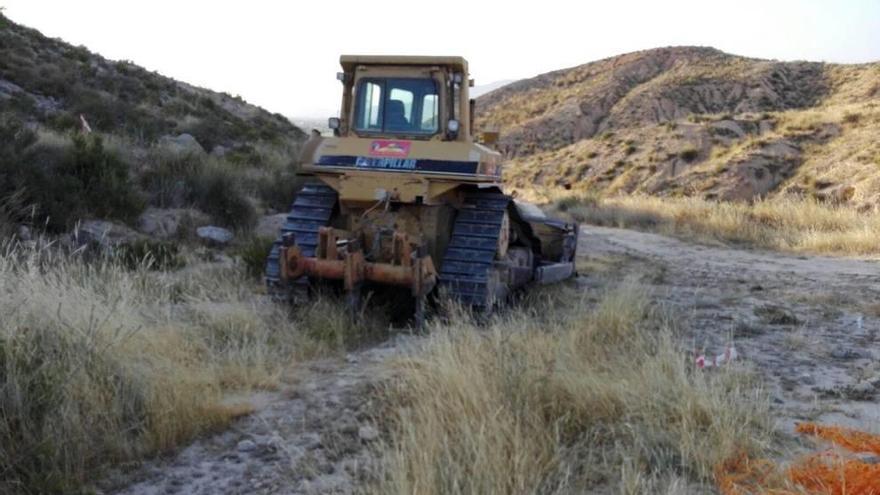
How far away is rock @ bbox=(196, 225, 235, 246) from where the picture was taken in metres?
11.6

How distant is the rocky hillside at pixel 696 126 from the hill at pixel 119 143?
504 centimetres

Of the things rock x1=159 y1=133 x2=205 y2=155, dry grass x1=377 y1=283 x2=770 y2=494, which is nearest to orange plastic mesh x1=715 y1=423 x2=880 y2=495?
dry grass x1=377 y1=283 x2=770 y2=494

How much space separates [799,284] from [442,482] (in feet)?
28.3

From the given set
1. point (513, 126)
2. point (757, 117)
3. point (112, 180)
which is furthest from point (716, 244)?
point (513, 126)

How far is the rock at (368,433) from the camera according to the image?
14.9 ft

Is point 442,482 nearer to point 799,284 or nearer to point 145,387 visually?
point 145,387

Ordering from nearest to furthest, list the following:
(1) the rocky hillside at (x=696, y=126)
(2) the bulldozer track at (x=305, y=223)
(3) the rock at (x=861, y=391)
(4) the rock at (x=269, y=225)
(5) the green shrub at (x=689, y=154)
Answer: (3) the rock at (x=861, y=391)
(2) the bulldozer track at (x=305, y=223)
(4) the rock at (x=269, y=225)
(1) the rocky hillside at (x=696, y=126)
(5) the green shrub at (x=689, y=154)

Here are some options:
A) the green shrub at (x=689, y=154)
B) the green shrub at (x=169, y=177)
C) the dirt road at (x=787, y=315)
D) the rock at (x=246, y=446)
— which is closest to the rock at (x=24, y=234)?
the green shrub at (x=169, y=177)

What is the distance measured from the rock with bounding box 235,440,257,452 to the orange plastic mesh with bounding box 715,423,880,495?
7.87 ft

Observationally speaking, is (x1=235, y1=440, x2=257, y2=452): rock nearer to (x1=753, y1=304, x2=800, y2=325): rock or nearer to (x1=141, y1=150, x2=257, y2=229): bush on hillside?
(x1=753, y1=304, x2=800, y2=325): rock

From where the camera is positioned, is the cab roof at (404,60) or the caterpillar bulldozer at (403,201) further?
the cab roof at (404,60)

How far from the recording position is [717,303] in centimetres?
912

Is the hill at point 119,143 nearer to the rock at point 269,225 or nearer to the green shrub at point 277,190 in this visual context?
the green shrub at point 277,190

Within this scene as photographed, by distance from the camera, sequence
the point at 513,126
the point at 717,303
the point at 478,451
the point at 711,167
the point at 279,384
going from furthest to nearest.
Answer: the point at 513,126 < the point at 711,167 < the point at 717,303 < the point at 279,384 < the point at 478,451
